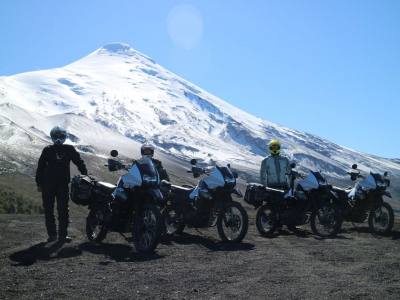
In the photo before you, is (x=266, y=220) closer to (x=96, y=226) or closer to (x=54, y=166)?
(x=96, y=226)

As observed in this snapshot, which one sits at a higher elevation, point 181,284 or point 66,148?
point 66,148

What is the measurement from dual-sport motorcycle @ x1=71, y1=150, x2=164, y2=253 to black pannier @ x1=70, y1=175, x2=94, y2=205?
0.27 meters

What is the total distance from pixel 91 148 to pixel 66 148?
14951 centimetres

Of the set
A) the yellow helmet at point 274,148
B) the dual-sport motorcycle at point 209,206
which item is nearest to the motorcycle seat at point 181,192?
the dual-sport motorcycle at point 209,206

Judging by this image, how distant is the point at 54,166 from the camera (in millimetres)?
11250

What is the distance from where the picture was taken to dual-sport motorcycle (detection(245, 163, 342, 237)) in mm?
12742

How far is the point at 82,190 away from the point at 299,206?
5.09 metres

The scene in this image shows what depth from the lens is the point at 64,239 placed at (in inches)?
439

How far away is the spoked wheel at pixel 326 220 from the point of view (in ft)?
41.4

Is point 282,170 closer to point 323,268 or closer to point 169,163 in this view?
point 323,268

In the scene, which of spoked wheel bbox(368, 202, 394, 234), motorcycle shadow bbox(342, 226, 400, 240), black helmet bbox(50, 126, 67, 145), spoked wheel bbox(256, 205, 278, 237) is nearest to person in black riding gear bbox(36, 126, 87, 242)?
black helmet bbox(50, 126, 67, 145)

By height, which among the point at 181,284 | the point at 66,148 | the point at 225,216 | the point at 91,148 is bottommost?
the point at 181,284

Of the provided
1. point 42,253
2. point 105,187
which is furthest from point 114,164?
point 42,253

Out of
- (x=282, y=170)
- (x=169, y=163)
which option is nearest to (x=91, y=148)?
(x=169, y=163)
